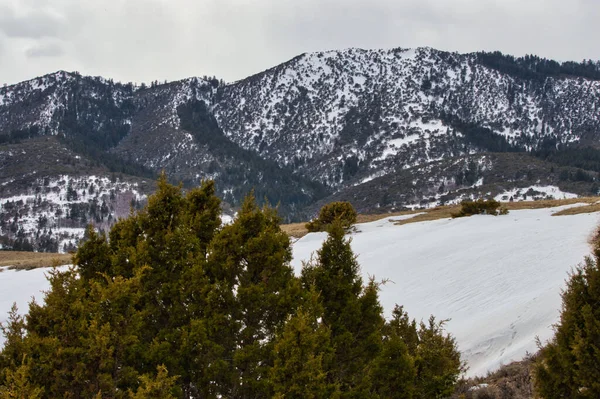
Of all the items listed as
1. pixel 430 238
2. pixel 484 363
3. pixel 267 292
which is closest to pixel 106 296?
pixel 267 292

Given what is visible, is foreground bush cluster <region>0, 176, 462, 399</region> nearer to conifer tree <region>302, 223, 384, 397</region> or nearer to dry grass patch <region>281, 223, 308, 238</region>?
conifer tree <region>302, 223, 384, 397</region>

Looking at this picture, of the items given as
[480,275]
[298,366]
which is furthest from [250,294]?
[480,275]

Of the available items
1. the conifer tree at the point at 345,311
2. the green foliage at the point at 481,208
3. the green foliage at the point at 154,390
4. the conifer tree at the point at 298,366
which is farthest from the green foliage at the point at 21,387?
the green foliage at the point at 481,208

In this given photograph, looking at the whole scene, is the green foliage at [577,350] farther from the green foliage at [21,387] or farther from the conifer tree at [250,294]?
the green foliage at [21,387]

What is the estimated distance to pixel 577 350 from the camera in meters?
8.30

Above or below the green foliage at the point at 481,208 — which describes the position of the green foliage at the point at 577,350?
below

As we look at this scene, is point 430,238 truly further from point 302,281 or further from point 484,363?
point 302,281

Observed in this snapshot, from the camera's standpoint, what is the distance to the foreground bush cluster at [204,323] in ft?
22.1

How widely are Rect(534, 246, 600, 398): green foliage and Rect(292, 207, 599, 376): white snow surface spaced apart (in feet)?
13.1

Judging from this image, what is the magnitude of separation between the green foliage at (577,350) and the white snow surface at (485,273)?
3.98 m

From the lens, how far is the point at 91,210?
174875mm

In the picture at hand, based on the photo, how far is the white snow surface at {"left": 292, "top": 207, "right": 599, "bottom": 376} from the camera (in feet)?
51.6

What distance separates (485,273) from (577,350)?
47.3 ft

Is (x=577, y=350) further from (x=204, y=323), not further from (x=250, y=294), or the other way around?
(x=204, y=323)
